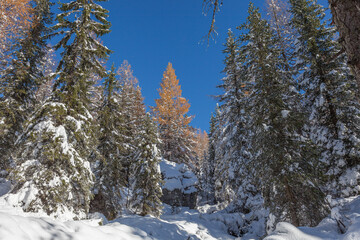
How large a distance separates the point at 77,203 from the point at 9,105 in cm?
1022

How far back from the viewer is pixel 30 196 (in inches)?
311

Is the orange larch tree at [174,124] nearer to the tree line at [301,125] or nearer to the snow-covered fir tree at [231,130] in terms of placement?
the snow-covered fir tree at [231,130]

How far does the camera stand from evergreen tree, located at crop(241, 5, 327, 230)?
30.1 feet

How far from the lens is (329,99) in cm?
1193

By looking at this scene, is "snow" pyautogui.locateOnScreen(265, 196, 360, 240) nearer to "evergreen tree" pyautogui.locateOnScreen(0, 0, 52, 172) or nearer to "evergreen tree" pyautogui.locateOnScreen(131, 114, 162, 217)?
"evergreen tree" pyautogui.locateOnScreen(131, 114, 162, 217)

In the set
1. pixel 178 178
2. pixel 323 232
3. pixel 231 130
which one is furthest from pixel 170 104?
pixel 323 232

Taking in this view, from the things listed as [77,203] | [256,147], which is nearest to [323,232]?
[256,147]

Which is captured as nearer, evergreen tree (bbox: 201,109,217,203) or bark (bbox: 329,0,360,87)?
bark (bbox: 329,0,360,87)

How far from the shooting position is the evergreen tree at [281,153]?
30.1ft

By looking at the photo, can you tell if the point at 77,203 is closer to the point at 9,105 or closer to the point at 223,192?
the point at 9,105

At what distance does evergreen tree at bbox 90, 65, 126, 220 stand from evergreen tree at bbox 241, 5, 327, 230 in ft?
33.0

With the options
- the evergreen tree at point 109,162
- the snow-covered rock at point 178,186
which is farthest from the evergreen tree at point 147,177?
the snow-covered rock at point 178,186

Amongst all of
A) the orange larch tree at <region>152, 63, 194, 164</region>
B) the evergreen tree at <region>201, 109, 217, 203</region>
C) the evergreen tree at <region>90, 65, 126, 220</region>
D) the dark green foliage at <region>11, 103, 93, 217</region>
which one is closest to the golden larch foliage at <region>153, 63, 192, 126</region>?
the orange larch tree at <region>152, 63, 194, 164</region>

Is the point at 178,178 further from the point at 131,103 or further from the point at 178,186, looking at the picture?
the point at 131,103
